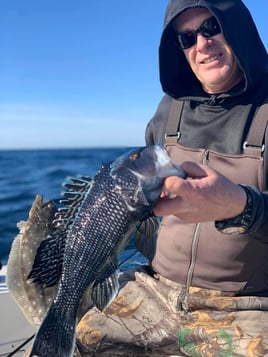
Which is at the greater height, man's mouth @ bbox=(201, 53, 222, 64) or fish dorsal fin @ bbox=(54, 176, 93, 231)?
man's mouth @ bbox=(201, 53, 222, 64)

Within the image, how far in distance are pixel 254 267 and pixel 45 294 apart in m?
1.49

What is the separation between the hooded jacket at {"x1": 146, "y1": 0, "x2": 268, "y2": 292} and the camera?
3068 millimetres

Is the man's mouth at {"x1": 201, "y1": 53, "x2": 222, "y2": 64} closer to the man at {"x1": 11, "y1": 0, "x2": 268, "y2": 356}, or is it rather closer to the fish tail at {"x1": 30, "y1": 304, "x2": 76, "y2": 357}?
the man at {"x1": 11, "y1": 0, "x2": 268, "y2": 356}

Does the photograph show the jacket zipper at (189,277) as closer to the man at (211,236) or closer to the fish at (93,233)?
the man at (211,236)

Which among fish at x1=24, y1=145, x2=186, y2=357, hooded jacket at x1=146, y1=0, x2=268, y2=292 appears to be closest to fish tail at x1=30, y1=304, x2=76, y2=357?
fish at x1=24, y1=145, x2=186, y2=357

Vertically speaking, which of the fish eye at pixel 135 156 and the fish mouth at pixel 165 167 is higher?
the fish eye at pixel 135 156

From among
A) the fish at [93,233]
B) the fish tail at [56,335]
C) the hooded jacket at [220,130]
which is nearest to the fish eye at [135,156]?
the fish at [93,233]

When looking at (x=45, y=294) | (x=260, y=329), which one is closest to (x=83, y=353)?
(x=45, y=294)

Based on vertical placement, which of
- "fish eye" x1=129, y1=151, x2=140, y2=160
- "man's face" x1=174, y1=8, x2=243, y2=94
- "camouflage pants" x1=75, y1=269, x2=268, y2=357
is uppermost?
"man's face" x1=174, y1=8, x2=243, y2=94

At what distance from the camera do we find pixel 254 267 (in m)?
3.08

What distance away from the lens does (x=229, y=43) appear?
3355 millimetres

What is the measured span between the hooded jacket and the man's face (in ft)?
0.25

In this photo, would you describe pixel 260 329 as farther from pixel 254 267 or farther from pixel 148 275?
pixel 148 275

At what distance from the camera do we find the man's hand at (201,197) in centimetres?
219
